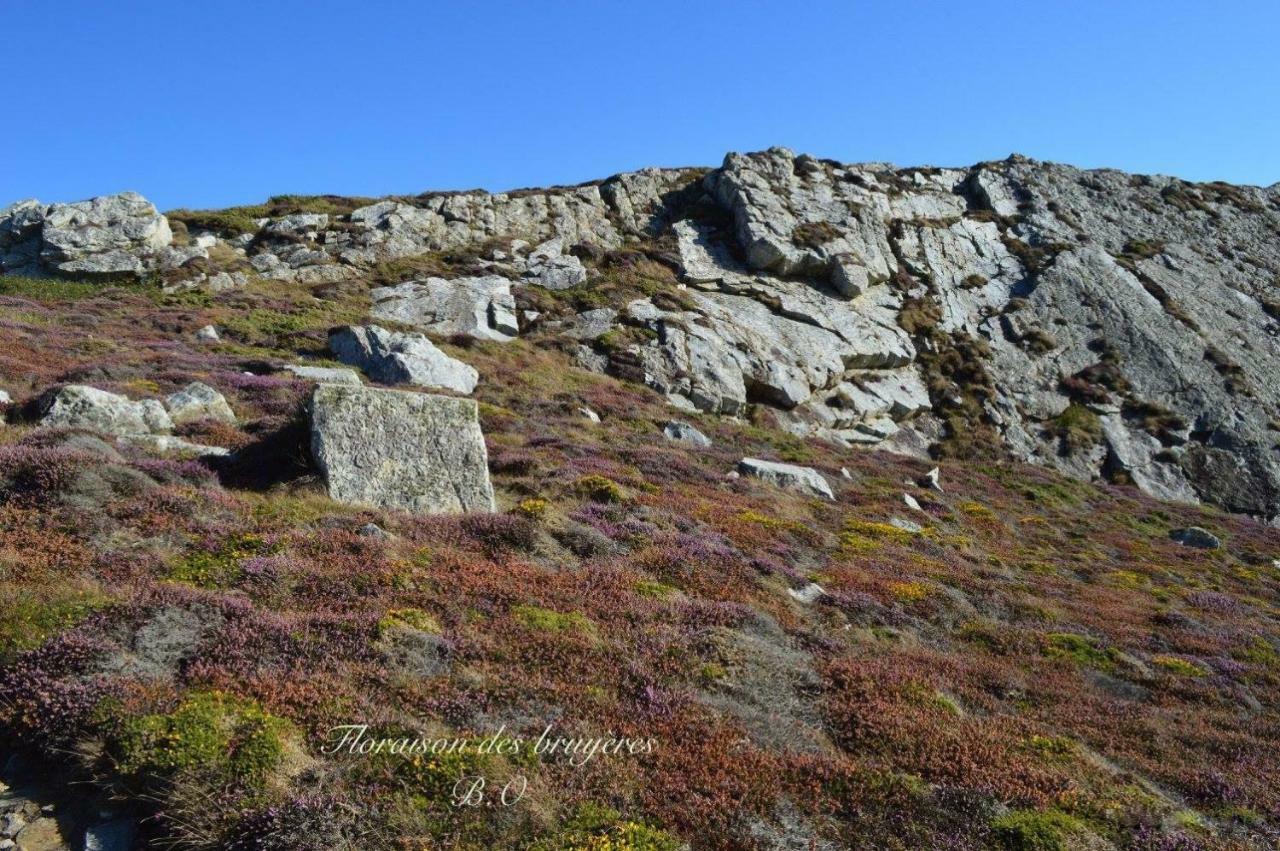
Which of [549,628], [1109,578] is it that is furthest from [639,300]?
[549,628]

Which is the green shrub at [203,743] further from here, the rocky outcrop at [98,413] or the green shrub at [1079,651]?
the green shrub at [1079,651]

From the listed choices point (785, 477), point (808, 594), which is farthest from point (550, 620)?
point (785, 477)

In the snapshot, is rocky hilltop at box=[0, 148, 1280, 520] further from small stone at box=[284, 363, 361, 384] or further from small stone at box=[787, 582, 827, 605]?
small stone at box=[787, 582, 827, 605]

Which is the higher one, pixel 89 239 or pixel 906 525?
pixel 89 239

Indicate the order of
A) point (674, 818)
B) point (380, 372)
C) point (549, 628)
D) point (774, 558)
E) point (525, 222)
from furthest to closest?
point (525, 222), point (380, 372), point (774, 558), point (549, 628), point (674, 818)

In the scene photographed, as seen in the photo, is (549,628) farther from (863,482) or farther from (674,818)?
(863,482)

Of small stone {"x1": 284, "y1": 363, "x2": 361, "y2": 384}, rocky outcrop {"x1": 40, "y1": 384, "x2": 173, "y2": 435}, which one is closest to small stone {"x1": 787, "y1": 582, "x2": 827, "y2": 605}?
rocky outcrop {"x1": 40, "y1": 384, "x2": 173, "y2": 435}

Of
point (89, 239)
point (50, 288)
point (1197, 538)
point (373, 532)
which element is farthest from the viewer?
point (89, 239)

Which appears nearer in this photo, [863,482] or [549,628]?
[549,628]

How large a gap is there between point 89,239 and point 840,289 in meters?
52.0

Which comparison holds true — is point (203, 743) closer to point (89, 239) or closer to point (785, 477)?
point (785, 477)

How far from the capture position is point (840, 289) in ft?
192

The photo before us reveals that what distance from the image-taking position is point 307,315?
40.2 metres

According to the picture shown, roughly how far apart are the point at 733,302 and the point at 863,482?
24.5 m
